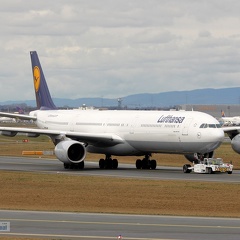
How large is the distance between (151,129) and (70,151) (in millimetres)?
5990

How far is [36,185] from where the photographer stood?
156 feet

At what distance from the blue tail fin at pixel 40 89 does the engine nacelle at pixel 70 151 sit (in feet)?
44.4

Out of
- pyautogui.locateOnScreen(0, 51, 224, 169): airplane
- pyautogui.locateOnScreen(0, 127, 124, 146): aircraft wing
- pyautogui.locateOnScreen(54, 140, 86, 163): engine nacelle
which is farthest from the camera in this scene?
pyautogui.locateOnScreen(0, 127, 124, 146): aircraft wing

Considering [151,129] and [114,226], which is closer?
[114,226]

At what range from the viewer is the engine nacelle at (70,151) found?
60228mm

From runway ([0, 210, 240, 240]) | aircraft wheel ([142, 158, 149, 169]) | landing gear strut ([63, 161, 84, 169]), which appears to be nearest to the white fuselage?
aircraft wheel ([142, 158, 149, 169])

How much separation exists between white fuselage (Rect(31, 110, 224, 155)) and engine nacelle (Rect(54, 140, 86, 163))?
2739 mm

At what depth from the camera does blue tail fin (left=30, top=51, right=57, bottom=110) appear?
245 ft

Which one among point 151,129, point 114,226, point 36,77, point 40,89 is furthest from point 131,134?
point 114,226

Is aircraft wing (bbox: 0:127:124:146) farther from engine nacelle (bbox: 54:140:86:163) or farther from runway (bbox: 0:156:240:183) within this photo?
runway (bbox: 0:156:240:183)

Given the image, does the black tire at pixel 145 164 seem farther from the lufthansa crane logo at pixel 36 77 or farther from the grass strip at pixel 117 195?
the lufthansa crane logo at pixel 36 77

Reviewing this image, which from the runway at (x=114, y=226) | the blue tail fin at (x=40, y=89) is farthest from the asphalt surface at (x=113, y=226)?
the blue tail fin at (x=40, y=89)

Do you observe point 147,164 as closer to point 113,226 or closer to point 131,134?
point 131,134

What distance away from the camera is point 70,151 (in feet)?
202
